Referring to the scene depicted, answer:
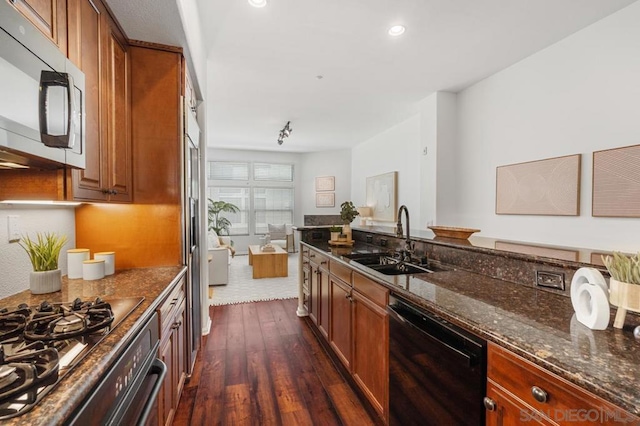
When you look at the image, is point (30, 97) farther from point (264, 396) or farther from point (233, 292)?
point (233, 292)

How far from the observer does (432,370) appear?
1211mm

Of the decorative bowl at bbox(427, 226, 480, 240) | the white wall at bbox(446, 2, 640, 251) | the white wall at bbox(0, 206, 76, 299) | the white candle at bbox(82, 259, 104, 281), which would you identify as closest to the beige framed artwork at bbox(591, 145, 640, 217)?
the white wall at bbox(446, 2, 640, 251)

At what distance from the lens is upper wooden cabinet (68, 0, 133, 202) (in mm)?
1300

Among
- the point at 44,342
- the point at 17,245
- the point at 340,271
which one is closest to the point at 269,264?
the point at 340,271

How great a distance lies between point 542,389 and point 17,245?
223 centimetres

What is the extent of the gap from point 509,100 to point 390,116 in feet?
6.78

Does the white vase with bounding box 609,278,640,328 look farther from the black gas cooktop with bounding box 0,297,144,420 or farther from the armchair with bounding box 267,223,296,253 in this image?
the armchair with bounding box 267,223,296,253

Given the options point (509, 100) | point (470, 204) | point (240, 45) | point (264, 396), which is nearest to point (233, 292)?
point (264, 396)

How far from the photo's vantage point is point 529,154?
3.25 meters

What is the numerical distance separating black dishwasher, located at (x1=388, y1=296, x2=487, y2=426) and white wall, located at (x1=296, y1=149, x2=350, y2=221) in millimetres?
6799

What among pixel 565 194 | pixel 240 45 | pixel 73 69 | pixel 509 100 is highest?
pixel 240 45

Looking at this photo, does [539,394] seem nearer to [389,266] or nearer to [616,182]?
[389,266]

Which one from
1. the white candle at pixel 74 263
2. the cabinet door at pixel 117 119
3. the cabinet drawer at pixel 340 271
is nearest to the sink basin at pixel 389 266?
the cabinet drawer at pixel 340 271

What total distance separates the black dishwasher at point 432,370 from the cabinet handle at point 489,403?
0.9 inches
